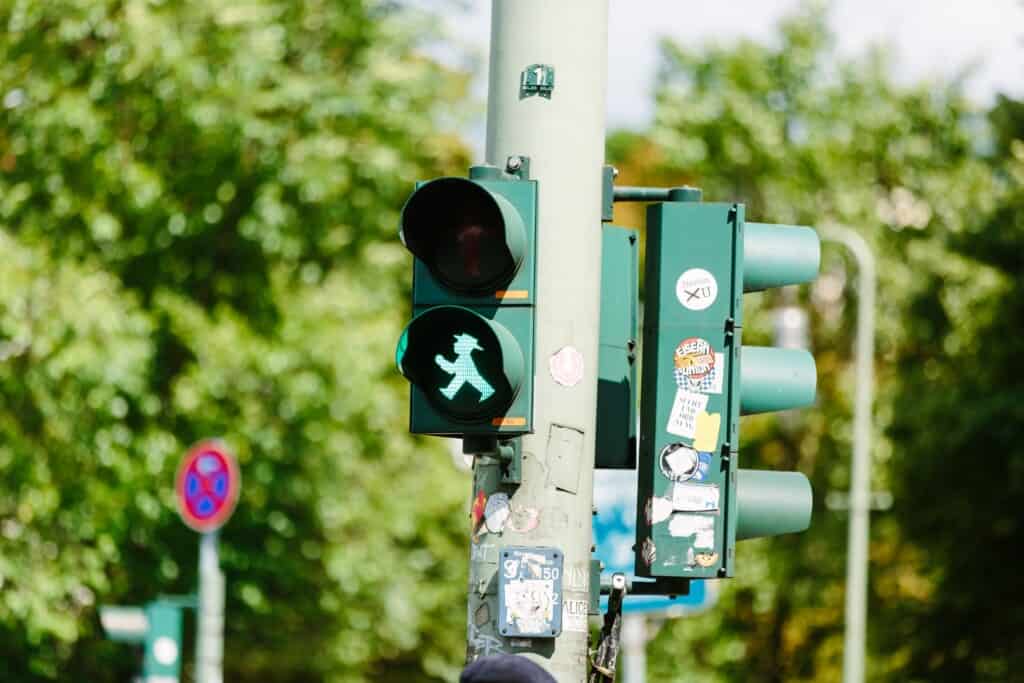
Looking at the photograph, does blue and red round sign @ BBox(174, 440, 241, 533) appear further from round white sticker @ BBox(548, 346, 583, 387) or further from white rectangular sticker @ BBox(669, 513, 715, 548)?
round white sticker @ BBox(548, 346, 583, 387)

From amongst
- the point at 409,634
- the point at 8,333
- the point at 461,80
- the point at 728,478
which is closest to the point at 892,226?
the point at 461,80

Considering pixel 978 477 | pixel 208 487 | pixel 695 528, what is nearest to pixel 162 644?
pixel 208 487

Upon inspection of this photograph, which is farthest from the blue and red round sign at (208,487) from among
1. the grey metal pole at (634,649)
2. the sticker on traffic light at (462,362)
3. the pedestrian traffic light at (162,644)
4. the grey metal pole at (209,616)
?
the sticker on traffic light at (462,362)

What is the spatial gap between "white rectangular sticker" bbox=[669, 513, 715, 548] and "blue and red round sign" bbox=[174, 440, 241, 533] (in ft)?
24.1

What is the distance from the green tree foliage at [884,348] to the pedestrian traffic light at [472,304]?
652 inches

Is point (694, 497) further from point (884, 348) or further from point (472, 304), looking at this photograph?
point (884, 348)

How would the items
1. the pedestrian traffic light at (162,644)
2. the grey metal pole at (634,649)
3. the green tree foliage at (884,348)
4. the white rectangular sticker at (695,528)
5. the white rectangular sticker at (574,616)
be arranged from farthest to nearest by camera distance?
1. the green tree foliage at (884,348)
2. the grey metal pole at (634,649)
3. the pedestrian traffic light at (162,644)
4. the white rectangular sticker at (695,528)
5. the white rectangular sticker at (574,616)

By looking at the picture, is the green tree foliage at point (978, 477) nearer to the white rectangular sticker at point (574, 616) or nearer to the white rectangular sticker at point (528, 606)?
the white rectangular sticker at point (574, 616)

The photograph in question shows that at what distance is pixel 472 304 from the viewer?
214 inches

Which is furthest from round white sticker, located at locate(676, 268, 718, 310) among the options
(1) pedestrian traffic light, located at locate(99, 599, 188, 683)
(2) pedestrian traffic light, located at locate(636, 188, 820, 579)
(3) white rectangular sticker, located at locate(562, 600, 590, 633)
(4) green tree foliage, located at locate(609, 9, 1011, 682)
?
(4) green tree foliage, located at locate(609, 9, 1011, 682)

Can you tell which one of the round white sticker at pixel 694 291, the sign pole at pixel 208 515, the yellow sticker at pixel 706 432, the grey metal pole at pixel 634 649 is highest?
the round white sticker at pixel 694 291

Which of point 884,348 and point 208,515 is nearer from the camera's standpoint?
point 208,515

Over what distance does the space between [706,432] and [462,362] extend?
98 cm

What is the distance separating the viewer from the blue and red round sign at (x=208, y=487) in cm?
1302
